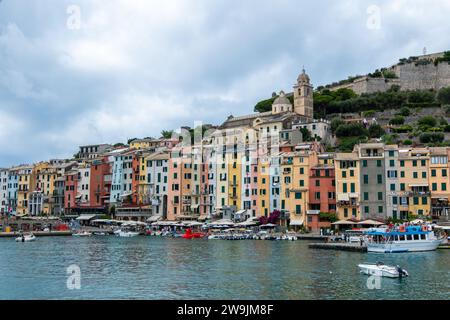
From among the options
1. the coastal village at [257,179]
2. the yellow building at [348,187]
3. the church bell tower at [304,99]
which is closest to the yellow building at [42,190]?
the coastal village at [257,179]

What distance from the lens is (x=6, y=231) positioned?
284 ft

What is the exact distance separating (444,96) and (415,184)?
4756 centimetres

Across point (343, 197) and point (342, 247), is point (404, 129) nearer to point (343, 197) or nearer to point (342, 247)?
point (343, 197)

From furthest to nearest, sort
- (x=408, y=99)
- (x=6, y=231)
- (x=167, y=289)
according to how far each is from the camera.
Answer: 1. (x=408, y=99)
2. (x=6, y=231)
3. (x=167, y=289)

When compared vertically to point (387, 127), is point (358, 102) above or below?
above

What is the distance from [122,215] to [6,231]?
18.6 metres

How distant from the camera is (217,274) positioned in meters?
33.8

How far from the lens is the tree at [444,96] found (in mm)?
104562

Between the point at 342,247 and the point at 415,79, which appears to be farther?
the point at 415,79

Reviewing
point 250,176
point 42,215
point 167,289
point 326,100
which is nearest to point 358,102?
point 326,100

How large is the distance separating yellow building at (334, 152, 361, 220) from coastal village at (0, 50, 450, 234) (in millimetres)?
127

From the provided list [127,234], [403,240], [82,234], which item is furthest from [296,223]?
[82,234]
